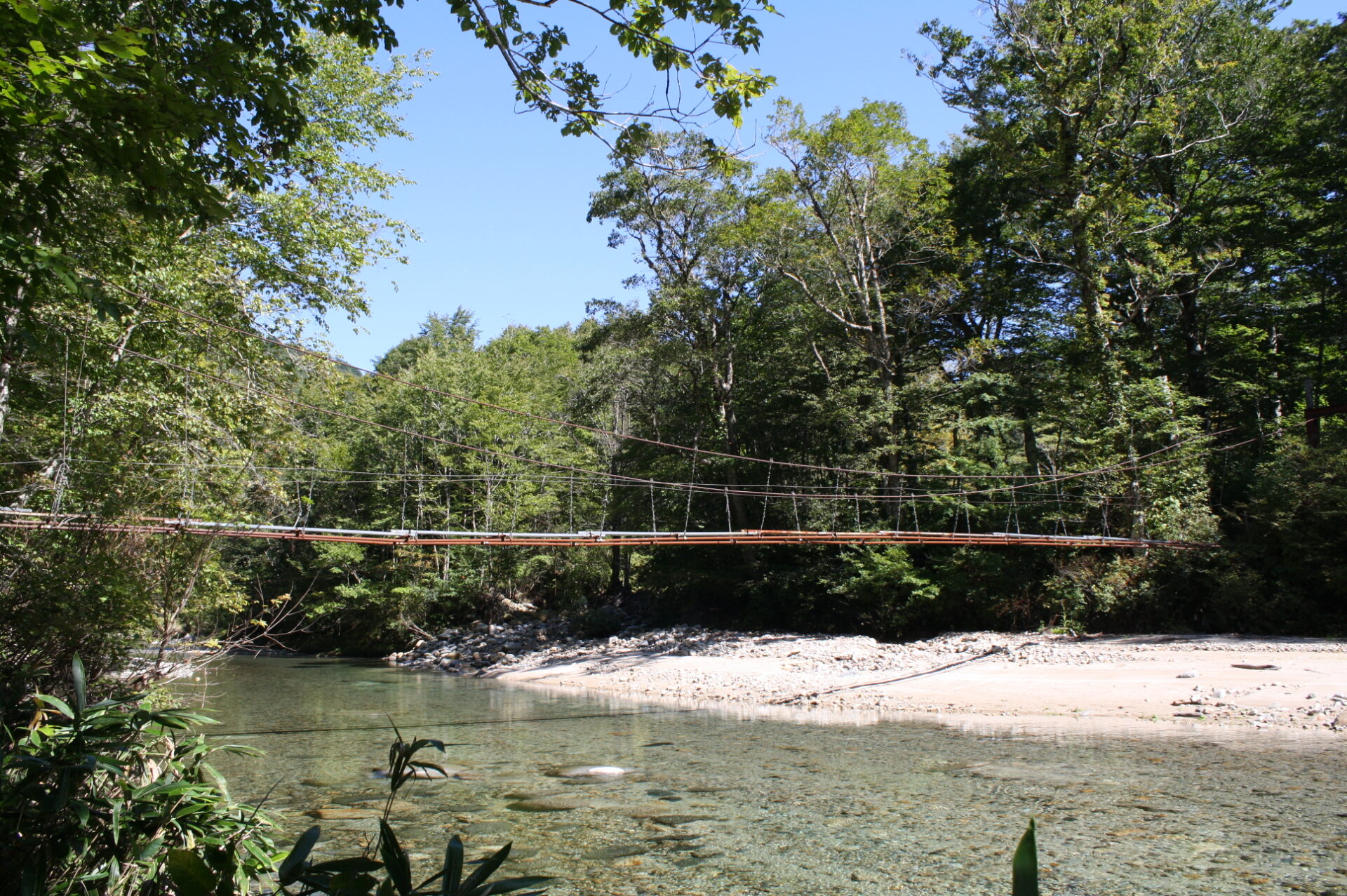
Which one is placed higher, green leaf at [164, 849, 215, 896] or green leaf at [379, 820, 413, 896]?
green leaf at [164, 849, 215, 896]

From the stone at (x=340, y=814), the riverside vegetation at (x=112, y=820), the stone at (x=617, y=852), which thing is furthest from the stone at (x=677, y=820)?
the riverside vegetation at (x=112, y=820)

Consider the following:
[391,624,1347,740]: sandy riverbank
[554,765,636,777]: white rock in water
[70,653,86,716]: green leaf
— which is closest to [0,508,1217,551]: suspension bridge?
[391,624,1347,740]: sandy riverbank

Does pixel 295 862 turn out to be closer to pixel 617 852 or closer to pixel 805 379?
pixel 617 852

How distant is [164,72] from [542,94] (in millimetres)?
1144

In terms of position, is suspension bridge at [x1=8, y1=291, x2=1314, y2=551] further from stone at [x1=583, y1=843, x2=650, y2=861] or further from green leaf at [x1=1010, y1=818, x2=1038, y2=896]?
green leaf at [x1=1010, y1=818, x2=1038, y2=896]

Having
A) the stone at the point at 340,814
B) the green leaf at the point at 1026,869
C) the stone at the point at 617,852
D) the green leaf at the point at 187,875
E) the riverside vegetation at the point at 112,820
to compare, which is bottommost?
the stone at the point at 617,852

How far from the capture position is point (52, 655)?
134 inches

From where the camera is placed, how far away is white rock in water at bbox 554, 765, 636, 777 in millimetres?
5562

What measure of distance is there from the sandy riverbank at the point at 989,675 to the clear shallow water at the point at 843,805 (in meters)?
1.14

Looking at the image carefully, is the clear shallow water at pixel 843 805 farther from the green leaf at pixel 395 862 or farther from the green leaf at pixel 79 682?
the green leaf at pixel 395 862

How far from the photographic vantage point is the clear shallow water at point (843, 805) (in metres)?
3.45

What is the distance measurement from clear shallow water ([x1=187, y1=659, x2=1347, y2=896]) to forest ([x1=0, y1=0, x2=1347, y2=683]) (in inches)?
63.7

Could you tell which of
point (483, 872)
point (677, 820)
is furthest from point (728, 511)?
point (483, 872)

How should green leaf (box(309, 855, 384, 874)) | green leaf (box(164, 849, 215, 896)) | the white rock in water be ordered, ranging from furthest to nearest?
the white rock in water, green leaf (box(309, 855, 384, 874)), green leaf (box(164, 849, 215, 896))
